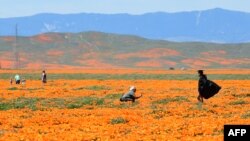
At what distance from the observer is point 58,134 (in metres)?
17.9

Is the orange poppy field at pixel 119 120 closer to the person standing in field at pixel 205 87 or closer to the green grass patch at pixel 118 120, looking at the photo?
the green grass patch at pixel 118 120

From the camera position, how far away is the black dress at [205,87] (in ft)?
91.9

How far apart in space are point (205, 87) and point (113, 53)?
134 meters

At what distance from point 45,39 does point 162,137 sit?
553 feet

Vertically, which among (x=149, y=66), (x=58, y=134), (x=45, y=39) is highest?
(x=45, y=39)

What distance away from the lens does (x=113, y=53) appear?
16175cm

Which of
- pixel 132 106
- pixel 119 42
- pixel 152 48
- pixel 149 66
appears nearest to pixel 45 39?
pixel 119 42

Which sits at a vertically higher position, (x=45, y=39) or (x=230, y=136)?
(x=45, y=39)

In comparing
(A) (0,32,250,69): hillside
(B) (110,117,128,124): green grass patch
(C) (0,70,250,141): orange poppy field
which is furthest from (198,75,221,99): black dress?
(A) (0,32,250,69): hillside

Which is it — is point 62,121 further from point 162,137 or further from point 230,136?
point 230,136

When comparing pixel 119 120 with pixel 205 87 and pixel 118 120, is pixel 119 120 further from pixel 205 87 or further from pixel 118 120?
pixel 205 87

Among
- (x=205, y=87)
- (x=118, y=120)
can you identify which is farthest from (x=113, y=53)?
(x=118, y=120)

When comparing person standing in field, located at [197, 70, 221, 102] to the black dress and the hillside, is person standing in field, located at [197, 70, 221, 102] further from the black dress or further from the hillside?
the hillside

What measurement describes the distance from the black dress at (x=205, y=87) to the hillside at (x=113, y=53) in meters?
108
